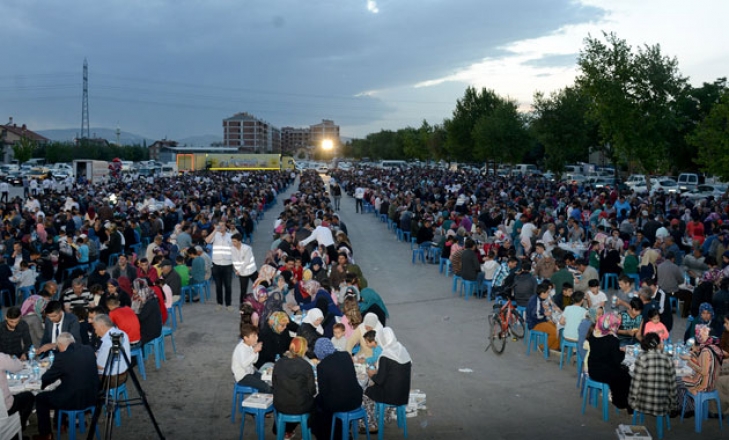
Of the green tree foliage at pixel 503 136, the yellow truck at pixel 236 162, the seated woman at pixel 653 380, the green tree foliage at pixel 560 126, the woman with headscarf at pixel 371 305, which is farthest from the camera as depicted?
the yellow truck at pixel 236 162

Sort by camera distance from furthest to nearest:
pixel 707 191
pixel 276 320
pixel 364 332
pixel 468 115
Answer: pixel 468 115, pixel 707 191, pixel 276 320, pixel 364 332

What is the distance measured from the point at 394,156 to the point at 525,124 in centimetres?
5887

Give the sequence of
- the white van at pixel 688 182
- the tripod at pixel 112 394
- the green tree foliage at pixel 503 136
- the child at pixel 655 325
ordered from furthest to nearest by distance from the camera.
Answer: the green tree foliage at pixel 503 136 < the white van at pixel 688 182 < the child at pixel 655 325 < the tripod at pixel 112 394

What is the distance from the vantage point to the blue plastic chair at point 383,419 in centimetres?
643

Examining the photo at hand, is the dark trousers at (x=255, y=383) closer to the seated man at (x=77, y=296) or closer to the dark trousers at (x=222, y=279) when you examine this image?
the seated man at (x=77, y=296)

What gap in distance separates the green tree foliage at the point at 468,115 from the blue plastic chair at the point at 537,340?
51249 mm

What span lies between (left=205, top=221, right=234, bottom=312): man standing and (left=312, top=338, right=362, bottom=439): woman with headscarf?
6154 millimetres

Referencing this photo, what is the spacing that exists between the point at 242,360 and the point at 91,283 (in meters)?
4.91

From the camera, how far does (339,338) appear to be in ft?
24.1

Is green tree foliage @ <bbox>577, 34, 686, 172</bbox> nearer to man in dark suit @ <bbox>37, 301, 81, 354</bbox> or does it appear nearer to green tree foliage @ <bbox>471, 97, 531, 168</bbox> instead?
green tree foliage @ <bbox>471, 97, 531, 168</bbox>

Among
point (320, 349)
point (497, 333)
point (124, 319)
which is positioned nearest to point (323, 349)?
point (320, 349)

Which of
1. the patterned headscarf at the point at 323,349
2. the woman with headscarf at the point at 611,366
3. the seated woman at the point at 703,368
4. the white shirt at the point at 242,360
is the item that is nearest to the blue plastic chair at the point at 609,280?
the seated woman at the point at 703,368

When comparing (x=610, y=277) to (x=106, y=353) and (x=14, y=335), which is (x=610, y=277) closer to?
(x=106, y=353)

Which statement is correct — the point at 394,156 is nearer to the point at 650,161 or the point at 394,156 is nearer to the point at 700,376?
the point at 650,161
